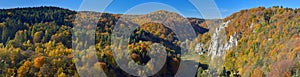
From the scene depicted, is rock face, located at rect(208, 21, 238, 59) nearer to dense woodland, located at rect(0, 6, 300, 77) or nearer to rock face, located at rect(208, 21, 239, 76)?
rock face, located at rect(208, 21, 239, 76)

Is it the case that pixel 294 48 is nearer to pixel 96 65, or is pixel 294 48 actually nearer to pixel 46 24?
pixel 96 65

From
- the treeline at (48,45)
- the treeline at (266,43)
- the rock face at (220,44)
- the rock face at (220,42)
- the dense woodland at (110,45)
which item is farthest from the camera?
the rock face at (220,42)

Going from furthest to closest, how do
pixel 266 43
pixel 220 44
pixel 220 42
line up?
pixel 220 42, pixel 220 44, pixel 266 43

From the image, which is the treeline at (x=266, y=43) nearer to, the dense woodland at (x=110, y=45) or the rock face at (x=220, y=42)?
the dense woodland at (x=110, y=45)

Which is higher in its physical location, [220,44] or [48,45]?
[220,44]

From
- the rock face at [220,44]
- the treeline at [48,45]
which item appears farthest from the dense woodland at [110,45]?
the rock face at [220,44]

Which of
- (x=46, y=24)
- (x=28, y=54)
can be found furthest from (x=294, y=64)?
(x=46, y=24)

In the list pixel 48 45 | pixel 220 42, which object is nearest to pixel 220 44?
pixel 220 42

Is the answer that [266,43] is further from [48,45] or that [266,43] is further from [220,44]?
[48,45]

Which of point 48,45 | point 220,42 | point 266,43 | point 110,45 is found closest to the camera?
point 48,45
